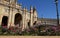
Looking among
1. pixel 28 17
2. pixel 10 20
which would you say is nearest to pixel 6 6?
pixel 10 20

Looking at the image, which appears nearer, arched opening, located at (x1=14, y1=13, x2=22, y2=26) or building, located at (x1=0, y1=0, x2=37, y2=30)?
building, located at (x1=0, y1=0, x2=37, y2=30)

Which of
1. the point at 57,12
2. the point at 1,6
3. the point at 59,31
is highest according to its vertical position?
the point at 1,6

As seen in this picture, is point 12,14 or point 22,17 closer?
point 12,14

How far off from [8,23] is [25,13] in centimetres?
688

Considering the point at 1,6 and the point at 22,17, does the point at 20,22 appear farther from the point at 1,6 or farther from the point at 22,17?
the point at 1,6

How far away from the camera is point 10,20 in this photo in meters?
30.9

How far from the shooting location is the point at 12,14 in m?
31.5

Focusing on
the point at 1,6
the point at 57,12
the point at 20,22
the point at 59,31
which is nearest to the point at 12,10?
the point at 1,6

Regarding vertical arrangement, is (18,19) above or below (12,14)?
below

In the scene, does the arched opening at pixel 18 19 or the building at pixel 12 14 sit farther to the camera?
the arched opening at pixel 18 19

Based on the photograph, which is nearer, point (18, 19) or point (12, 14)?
point (12, 14)

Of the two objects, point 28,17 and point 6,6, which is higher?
point 6,6

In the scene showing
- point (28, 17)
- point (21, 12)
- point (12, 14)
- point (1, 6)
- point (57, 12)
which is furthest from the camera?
point (28, 17)

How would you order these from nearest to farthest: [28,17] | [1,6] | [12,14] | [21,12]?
[1,6] → [12,14] → [21,12] → [28,17]
